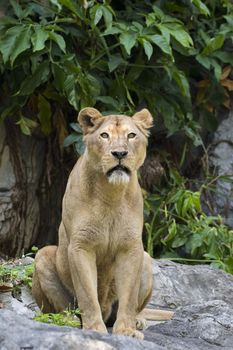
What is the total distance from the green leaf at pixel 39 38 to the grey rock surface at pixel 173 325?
6.34 ft

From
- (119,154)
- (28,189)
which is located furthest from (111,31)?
(119,154)

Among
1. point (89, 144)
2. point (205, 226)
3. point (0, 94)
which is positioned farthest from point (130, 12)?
point (89, 144)

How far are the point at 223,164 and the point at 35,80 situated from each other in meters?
2.37

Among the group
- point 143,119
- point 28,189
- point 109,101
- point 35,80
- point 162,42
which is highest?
point 143,119

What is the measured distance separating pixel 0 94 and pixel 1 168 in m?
0.66

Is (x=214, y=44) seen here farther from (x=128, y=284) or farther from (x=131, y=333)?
(x=131, y=333)

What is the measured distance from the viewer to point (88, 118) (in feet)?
22.8

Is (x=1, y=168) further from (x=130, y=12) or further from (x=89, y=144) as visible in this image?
(x=89, y=144)

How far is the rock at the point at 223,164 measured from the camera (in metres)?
10.9

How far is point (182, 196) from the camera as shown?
10.2 metres

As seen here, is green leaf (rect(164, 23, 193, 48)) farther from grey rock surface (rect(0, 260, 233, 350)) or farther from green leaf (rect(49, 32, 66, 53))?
grey rock surface (rect(0, 260, 233, 350))

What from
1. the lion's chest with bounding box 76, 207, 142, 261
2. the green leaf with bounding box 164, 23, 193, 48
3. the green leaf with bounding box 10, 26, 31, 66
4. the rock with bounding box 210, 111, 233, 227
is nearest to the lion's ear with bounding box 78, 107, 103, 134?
the lion's chest with bounding box 76, 207, 142, 261

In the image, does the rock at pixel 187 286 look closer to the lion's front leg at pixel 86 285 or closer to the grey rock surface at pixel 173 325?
the grey rock surface at pixel 173 325

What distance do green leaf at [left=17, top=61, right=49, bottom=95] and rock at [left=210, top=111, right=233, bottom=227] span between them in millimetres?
2240
